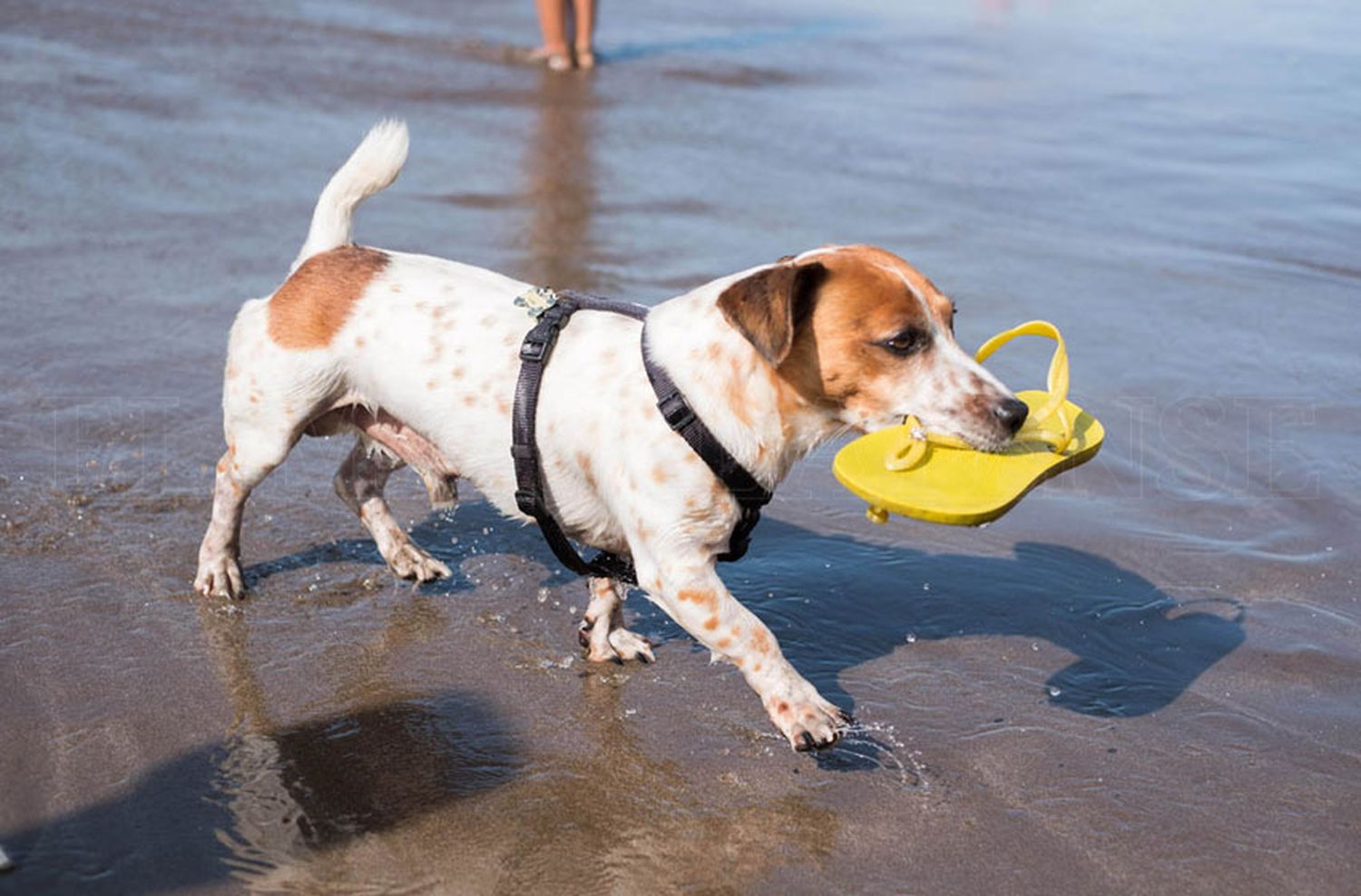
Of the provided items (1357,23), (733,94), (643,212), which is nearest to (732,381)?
(643,212)

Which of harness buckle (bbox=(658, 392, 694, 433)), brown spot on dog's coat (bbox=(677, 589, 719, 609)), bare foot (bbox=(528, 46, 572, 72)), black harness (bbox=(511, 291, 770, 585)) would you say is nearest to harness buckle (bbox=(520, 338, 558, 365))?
black harness (bbox=(511, 291, 770, 585))

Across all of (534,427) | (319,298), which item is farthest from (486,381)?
(319,298)

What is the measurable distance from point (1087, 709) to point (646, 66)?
9.82 m

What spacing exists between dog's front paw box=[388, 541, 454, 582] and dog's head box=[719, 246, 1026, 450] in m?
1.72

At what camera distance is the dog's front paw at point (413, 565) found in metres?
5.21

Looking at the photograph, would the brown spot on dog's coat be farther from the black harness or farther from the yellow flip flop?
the yellow flip flop

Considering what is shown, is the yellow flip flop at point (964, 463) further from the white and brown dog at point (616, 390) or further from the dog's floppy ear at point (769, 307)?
the dog's floppy ear at point (769, 307)

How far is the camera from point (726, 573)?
5.39 m

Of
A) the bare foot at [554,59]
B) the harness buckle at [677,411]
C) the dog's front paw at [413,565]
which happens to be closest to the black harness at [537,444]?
the harness buckle at [677,411]

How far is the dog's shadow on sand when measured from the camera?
478cm

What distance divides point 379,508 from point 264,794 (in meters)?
1.58

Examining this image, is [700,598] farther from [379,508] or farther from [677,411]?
[379,508]

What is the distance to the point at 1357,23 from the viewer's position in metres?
16.9

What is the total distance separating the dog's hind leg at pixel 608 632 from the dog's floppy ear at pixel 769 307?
1.18 m
